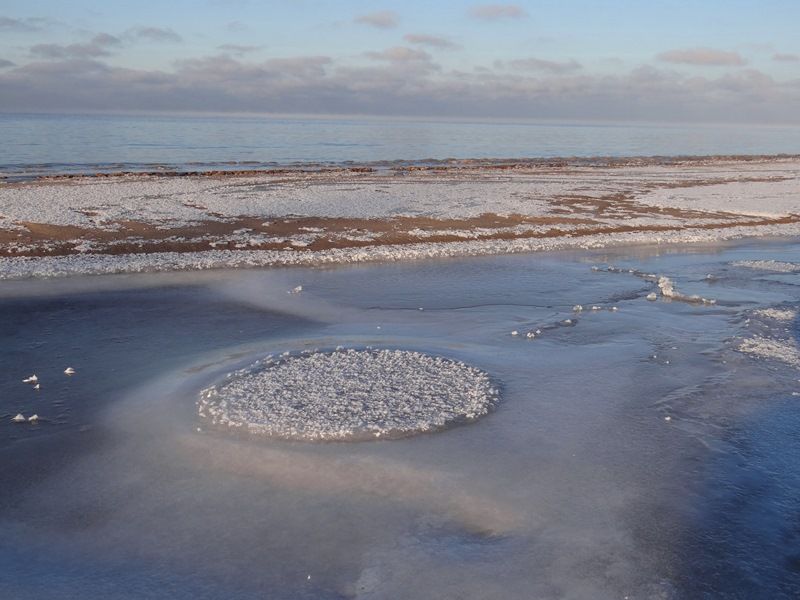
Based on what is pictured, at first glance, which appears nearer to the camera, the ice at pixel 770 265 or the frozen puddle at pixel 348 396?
the frozen puddle at pixel 348 396

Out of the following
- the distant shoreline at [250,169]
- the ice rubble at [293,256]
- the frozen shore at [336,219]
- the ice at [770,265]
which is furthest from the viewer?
the distant shoreline at [250,169]

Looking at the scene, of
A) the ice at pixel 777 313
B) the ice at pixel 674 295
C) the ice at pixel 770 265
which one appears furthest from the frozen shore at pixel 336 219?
the ice at pixel 777 313

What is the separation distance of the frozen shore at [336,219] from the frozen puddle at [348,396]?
8734 mm

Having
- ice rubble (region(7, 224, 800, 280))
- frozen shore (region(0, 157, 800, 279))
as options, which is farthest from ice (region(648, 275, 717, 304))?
frozen shore (region(0, 157, 800, 279))

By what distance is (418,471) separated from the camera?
793 centimetres

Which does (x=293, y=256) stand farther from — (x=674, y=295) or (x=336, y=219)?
(x=674, y=295)

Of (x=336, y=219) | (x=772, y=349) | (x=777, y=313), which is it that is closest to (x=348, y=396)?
(x=772, y=349)

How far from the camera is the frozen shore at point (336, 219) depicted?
2017 cm

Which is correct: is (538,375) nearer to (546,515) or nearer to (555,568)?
(546,515)

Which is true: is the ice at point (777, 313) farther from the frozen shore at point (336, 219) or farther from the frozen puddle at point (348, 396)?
the frozen shore at point (336, 219)

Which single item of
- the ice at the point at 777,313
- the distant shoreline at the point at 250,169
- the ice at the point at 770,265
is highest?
the distant shoreline at the point at 250,169

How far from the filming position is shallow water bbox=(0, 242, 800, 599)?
6148mm

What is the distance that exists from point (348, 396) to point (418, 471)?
2.10 meters

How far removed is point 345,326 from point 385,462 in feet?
18.4
